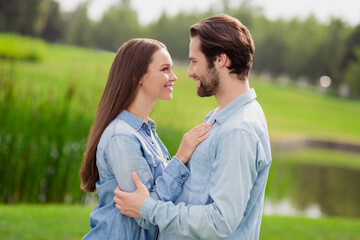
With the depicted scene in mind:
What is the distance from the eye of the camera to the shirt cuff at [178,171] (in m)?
1.60

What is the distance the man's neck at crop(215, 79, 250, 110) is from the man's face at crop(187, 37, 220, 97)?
0.9 inches

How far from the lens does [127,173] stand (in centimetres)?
163

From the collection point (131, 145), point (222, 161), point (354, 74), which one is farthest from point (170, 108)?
point (354, 74)

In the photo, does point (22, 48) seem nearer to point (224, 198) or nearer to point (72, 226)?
point (72, 226)

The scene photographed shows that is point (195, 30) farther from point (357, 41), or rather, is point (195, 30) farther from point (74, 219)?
point (357, 41)

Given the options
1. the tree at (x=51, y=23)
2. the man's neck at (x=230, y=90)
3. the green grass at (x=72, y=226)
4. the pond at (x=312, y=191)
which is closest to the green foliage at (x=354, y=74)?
the tree at (x=51, y=23)

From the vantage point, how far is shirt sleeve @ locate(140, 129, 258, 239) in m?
1.41

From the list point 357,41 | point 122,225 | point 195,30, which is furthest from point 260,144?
point 357,41

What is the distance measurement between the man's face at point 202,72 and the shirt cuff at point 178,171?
0.84ft

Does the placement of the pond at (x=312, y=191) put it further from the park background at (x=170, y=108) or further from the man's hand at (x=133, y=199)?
the man's hand at (x=133, y=199)

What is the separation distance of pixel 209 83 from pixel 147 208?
464 millimetres

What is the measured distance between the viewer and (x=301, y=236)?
4230mm

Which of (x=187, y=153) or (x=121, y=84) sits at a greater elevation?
(x=121, y=84)

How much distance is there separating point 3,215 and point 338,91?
3031cm
